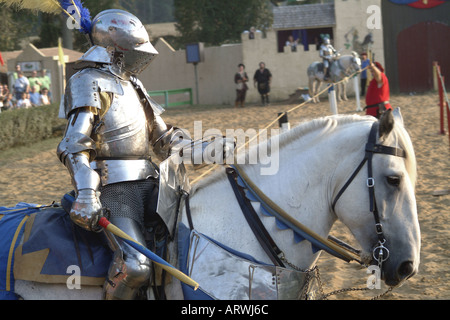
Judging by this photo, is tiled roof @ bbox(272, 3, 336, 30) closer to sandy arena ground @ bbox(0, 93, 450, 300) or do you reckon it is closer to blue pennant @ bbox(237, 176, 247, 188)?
sandy arena ground @ bbox(0, 93, 450, 300)

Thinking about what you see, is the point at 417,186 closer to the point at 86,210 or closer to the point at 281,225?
the point at 281,225

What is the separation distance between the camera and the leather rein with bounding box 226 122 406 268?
8.38ft

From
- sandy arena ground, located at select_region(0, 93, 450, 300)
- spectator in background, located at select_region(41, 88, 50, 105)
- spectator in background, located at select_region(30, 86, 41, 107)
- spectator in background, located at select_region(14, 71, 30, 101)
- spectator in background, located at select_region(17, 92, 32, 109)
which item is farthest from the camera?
spectator in background, located at select_region(41, 88, 50, 105)

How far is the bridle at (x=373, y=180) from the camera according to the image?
8.34ft

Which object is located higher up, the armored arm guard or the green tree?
the green tree

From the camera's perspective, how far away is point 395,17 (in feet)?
76.8

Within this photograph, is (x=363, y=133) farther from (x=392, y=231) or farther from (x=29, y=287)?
(x=29, y=287)

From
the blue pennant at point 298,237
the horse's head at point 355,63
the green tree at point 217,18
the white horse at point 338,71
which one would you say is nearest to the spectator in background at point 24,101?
the white horse at point 338,71

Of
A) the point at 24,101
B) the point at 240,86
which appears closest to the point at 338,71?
the point at 240,86

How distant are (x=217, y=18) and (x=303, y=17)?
22.8 ft

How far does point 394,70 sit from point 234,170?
22.2m

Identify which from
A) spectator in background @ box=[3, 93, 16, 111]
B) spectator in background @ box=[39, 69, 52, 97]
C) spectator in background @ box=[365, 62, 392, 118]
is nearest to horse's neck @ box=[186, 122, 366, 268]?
spectator in background @ box=[365, 62, 392, 118]

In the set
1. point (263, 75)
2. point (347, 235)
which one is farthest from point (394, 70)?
point (347, 235)

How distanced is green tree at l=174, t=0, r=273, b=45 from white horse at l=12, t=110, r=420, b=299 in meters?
32.2
